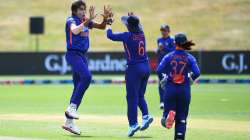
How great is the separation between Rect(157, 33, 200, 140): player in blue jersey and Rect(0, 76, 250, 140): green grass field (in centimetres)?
141

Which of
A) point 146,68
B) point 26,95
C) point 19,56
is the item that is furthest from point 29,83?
point 146,68

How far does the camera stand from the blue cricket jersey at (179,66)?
50.7 ft

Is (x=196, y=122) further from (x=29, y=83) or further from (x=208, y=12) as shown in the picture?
(x=208, y=12)

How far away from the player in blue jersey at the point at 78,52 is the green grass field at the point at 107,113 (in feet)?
1.75

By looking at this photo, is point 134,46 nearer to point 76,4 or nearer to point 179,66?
point 76,4

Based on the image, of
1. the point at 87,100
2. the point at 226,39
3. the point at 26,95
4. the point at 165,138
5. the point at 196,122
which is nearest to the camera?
the point at 165,138

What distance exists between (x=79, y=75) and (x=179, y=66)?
9.50ft

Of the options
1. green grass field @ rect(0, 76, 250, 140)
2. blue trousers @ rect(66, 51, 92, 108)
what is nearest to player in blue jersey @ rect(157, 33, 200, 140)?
green grass field @ rect(0, 76, 250, 140)

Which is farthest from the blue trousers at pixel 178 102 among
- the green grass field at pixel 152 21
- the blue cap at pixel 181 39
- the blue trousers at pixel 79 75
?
the green grass field at pixel 152 21

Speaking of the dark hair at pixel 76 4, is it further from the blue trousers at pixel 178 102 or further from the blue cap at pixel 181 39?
the blue trousers at pixel 178 102

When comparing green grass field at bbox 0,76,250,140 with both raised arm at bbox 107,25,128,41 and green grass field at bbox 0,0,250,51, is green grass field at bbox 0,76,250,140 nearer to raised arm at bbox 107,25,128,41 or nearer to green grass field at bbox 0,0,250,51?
raised arm at bbox 107,25,128,41

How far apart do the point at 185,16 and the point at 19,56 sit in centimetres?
2495

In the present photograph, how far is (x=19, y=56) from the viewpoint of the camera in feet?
154

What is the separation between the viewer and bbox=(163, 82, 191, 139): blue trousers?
15.5 m
